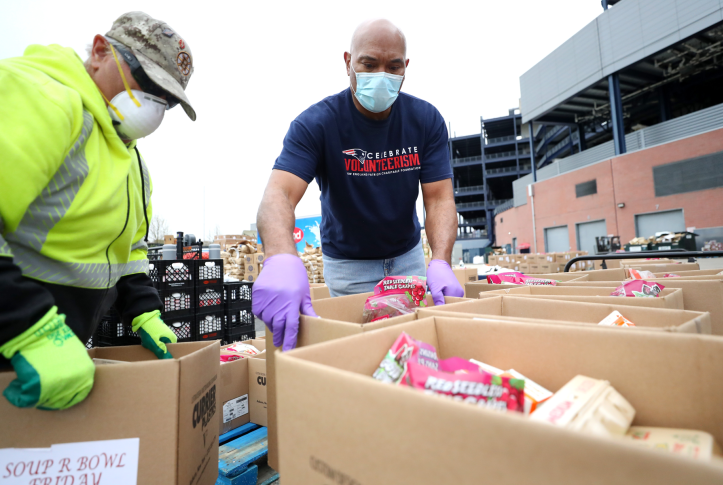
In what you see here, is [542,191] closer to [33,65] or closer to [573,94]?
[573,94]

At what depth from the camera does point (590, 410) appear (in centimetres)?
64

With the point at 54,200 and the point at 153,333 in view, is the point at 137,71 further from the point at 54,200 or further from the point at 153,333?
the point at 153,333

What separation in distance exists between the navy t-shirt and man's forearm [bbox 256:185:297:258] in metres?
0.18

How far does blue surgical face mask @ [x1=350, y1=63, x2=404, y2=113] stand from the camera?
6.03 ft

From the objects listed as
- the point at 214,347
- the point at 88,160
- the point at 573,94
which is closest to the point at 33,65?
the point at 88,160

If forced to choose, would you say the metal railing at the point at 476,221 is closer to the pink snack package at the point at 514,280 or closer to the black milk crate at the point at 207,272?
the black milk crate at the point at 207,272

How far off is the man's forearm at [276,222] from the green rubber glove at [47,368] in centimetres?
72

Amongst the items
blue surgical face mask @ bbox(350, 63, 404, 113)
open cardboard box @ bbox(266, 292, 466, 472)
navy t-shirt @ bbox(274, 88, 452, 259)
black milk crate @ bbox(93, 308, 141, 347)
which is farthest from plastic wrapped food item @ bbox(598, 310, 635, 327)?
black milk crate @ bbox(93, 308, 141, 347)

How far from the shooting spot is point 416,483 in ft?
1.62

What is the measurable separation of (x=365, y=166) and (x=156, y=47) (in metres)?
1.02

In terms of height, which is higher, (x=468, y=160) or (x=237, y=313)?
(x=468, y=160)

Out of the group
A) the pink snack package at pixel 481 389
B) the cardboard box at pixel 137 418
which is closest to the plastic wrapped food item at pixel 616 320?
the pink snack package at pixel 481 389

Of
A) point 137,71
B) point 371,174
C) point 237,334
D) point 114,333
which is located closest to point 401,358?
point 371,174

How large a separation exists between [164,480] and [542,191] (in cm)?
2738
